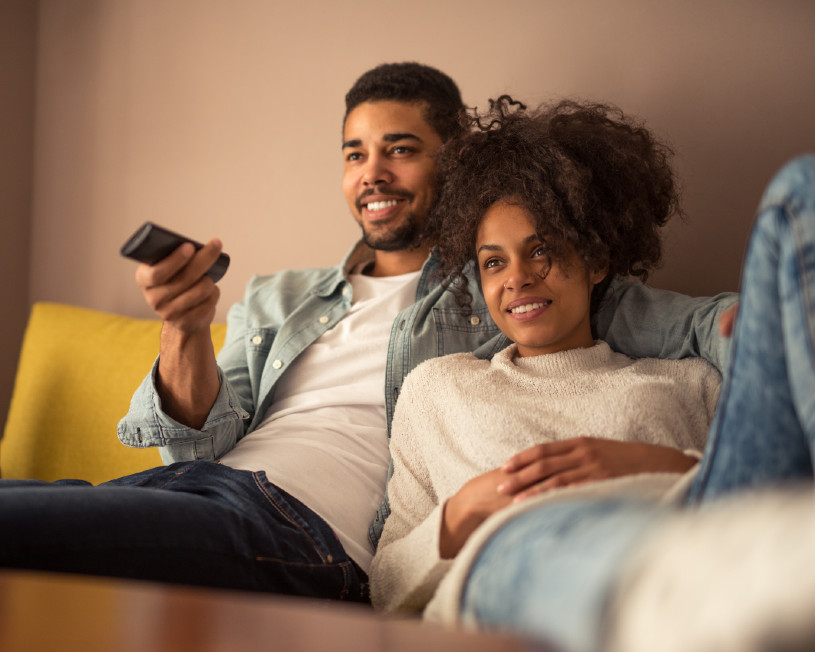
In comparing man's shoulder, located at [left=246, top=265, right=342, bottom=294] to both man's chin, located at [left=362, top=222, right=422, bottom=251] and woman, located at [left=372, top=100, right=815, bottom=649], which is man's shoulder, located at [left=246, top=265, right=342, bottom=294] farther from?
woman, located at [left=372, top=100, right=815, bottom=649]

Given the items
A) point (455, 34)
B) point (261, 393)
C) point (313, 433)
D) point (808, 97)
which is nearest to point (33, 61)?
point (455, 34)

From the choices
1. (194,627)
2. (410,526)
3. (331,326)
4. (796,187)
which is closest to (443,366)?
(410,526)

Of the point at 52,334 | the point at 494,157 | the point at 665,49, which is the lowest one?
the point at 52,334

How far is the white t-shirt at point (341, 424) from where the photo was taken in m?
1.21

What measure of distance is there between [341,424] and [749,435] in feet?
2.78

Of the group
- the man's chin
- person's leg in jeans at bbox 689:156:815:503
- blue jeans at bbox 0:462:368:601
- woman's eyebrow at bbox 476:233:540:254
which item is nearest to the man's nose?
the man's chin

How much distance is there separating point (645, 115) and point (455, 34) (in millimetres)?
540

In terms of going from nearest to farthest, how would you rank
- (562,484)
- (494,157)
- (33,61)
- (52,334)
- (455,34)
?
(562,484)
(494,157)
(455,34)
(52,334)
(33,61)

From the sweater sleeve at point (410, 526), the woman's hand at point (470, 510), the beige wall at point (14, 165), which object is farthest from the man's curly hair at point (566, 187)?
the beige wall at point (14, 165)

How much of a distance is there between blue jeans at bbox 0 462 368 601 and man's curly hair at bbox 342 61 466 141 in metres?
0.92

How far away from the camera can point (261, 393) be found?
4.90 ft

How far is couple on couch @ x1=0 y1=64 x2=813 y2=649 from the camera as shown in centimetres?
65

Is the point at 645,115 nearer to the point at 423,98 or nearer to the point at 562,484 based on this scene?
the point at 423,98

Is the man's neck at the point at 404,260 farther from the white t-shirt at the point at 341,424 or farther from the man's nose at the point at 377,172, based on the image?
the man's nose at the point at 377,172
